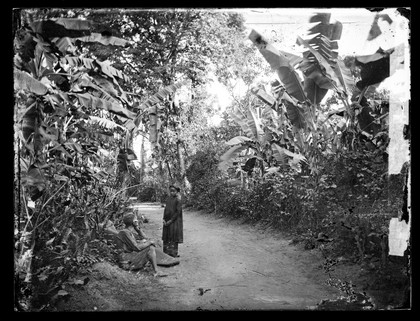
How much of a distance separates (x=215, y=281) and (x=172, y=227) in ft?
2.25

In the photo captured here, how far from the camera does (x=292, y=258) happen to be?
3348 millimetres

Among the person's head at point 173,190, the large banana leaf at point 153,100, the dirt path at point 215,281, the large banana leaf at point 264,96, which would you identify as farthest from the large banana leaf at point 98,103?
the large banana leaf at point 264,96

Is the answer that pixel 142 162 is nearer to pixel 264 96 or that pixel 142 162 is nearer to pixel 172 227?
pixel 172 227

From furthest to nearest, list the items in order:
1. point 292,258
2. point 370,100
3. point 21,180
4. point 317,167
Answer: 1. point 370,100
2. point 317,167
3. point 292,258
4. point 21,180

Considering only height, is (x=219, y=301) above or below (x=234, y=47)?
below

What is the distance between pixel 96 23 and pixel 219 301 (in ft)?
9.93

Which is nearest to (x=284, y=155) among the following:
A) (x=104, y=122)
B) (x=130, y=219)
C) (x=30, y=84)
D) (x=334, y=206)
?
(x=334, y=206)

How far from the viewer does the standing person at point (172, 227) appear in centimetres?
325

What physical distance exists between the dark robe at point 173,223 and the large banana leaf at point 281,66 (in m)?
1.85

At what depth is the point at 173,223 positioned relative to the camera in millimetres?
3293

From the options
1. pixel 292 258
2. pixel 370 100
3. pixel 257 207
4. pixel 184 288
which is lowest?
pixel 184 288

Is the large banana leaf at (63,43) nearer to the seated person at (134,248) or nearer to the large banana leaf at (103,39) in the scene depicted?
the large banana leaf at (103,39)
